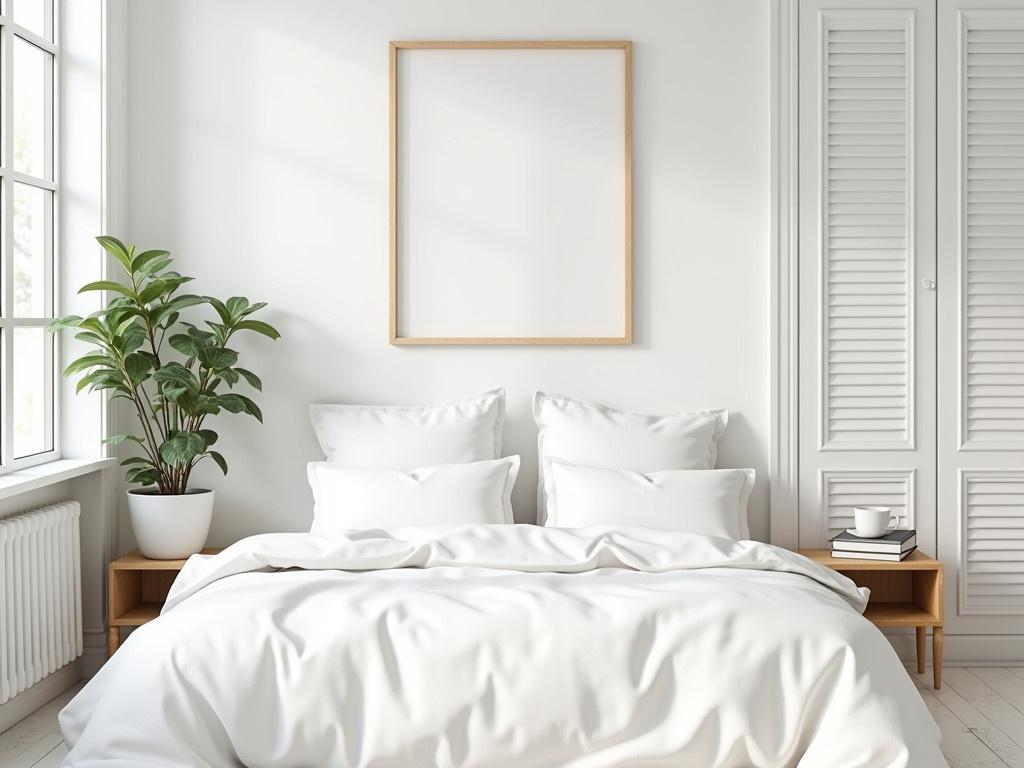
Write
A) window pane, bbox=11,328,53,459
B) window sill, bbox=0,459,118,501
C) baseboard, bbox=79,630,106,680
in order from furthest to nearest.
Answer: baseboard, bbox=79,630,106,680
window pane, bbox=11,328,53,459
window sill, bbox=0,459,118,501

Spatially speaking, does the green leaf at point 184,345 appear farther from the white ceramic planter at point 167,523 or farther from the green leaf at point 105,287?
the white ceramic planter at point 167,523

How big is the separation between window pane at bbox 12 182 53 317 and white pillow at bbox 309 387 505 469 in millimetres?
1047

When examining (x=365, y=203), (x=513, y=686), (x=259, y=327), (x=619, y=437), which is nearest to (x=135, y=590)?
(x=259, y=327)

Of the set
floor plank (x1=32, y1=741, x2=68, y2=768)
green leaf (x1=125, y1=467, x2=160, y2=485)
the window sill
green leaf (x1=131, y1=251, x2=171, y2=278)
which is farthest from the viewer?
green leaf (x1=125, y1=467, x2=160, y2=485)

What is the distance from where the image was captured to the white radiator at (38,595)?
3.12 metres

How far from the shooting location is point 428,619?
8.05ft

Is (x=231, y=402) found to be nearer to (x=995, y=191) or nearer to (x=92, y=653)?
(x=92, y=653)

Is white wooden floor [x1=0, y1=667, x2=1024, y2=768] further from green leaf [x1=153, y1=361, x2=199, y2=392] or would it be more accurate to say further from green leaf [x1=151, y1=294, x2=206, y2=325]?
green leaf [x1=151, y1=294, x2=206, y2=325]

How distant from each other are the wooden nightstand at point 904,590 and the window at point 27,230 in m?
2.85

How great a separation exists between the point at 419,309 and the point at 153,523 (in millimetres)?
1270

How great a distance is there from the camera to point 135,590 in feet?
12.5

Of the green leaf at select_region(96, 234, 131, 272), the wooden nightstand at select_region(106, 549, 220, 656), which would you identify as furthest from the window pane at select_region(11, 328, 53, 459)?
the wooden nightstand at select_region(106, 549, 220, 656)

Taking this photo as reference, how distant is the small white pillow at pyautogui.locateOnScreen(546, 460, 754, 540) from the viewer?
3504mm

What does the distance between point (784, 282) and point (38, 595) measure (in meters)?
2.91
